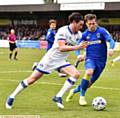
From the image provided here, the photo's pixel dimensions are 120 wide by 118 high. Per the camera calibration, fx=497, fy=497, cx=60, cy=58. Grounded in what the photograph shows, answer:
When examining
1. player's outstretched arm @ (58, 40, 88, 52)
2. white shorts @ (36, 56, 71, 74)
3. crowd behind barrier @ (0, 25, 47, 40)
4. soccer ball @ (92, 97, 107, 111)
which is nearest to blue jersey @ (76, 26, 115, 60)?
white shorts @ (36, 56, 71, 74)

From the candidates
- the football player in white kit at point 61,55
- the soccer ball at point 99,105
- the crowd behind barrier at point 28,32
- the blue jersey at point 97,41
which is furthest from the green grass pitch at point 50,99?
the crowd behind barrier at point 28,32

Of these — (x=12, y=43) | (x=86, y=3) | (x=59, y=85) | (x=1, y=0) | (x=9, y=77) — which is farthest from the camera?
(x=1, y=0)

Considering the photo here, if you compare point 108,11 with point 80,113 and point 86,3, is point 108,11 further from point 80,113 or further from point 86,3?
point 80,113

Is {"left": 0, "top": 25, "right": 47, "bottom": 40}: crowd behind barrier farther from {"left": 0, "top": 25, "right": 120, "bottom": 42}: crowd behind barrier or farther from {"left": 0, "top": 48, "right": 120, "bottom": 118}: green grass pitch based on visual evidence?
{"left": 0, "top": 48, "right": 120, "bottom": 118}: green grass pitch

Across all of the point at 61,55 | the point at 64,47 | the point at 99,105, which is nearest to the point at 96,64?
the point at 61,55

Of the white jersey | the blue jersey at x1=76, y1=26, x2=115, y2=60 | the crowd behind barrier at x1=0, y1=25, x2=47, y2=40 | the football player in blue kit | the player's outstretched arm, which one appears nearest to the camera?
the player's outstretched arm

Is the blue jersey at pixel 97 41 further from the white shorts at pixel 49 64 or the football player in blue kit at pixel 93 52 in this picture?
the white shorts at pixel 49 64

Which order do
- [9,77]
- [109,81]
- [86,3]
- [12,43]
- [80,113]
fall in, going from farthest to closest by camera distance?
[86,3] < [12,43] < [9,77] < [109,81] < [80,113]

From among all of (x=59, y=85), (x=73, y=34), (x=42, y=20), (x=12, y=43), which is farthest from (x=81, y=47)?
(x=42, y=20)

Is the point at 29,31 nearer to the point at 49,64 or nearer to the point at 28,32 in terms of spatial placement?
the point at 28,32

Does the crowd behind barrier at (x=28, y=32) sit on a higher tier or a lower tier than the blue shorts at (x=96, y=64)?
lower

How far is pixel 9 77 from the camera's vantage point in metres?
18.7

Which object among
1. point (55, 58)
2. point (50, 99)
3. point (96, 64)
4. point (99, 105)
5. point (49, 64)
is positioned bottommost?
point (50, 99)

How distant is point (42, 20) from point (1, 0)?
19.5ft
